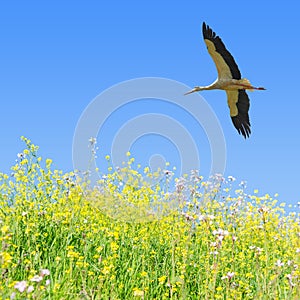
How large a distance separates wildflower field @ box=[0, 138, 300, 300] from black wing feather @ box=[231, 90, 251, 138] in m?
2.51

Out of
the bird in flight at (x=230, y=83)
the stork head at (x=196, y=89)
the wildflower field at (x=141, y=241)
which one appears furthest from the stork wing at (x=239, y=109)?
the wildflower field at (x=141, y=241)

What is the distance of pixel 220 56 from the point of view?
8.93 metres

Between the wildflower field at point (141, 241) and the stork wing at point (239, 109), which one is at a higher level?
the stork wing at point (239, 109)

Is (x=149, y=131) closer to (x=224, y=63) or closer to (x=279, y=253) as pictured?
(x=224, y=63)

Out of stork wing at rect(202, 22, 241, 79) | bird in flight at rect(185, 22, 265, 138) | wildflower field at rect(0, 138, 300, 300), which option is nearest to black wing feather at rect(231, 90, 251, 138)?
bird in flight at rect(185, 22, 265, 138)

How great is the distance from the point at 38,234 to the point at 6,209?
104cm

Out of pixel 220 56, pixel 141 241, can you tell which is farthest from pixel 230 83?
pixel 141 241

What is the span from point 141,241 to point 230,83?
4.93 metres

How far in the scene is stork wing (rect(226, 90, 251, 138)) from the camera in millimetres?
9844

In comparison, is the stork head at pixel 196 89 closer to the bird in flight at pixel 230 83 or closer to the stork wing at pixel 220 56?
the bird in flight at pixel 230 83

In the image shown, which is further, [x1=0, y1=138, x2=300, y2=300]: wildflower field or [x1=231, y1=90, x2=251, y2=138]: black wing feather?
[x1=231, y1=90, x2=251, y2=138]: black wing feather

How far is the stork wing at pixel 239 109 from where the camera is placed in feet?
32.3

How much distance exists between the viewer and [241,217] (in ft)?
22.3

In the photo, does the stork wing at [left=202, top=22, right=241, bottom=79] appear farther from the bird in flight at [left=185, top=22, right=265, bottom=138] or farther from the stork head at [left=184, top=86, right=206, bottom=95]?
the stork head at [left=184, top=86, right=206, bottom=95]
